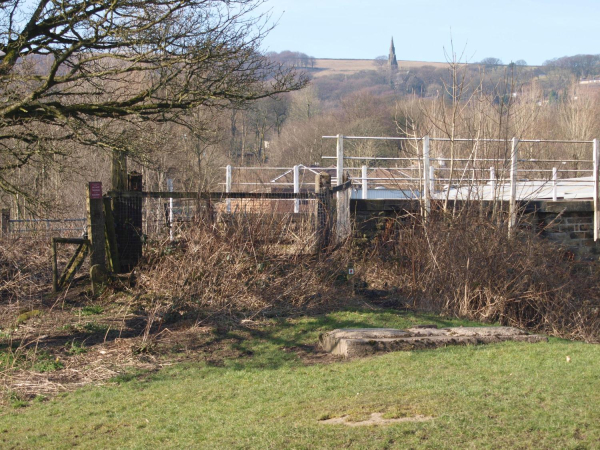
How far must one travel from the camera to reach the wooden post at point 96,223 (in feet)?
34.0

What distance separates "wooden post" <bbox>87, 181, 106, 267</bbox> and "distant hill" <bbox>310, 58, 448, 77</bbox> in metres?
127

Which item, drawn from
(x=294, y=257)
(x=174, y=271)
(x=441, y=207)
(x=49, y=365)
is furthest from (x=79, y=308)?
(x=441, y=207)

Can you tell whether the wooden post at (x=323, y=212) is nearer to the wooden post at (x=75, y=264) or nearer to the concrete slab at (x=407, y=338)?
the concrete slab at (x=407, y=338)

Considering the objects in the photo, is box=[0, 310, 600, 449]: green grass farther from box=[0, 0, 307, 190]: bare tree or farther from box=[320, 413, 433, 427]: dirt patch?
box=[0, 0, 307, 190]: bare tree

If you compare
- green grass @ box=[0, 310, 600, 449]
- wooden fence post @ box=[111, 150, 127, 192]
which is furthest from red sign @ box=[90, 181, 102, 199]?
green grass @ box=[0, 310, 600, 449]

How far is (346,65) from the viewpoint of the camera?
15712 centimetres

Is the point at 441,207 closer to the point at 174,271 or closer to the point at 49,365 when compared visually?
the point at 174,271

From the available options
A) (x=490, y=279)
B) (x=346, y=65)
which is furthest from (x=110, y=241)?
(x=346, y=65)

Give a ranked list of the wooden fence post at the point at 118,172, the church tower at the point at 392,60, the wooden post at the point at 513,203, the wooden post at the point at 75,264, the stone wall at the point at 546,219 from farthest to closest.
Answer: the church tower at the point at 392,60, the stone wall at the point at 546,219, the wooden post at the point at 513,203, the wooden fence post at the point at 118,172, the wooden post at the point at 75,264

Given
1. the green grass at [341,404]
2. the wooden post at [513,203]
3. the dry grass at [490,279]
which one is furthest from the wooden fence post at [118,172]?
the wooden post at [513,203]

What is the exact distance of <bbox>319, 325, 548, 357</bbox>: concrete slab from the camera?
289 inches

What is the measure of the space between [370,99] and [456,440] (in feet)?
162

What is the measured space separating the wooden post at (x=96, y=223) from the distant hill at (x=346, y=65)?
418 ft

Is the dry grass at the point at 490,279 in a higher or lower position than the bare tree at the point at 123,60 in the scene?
lower
